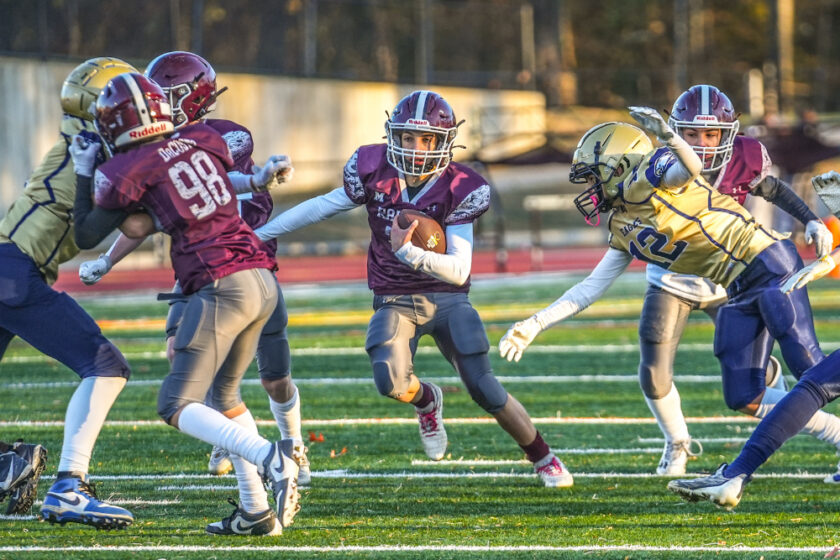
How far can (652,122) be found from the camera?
434 centimetres

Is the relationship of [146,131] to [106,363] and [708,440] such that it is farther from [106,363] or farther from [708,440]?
[708,440]

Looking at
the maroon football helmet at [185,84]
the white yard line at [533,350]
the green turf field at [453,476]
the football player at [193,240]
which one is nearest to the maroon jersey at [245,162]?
the maroon football helmet at [185,84]

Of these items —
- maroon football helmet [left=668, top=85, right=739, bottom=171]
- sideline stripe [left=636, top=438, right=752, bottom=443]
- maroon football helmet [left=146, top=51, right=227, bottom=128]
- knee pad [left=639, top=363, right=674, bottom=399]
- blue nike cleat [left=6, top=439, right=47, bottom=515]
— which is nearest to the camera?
blue nike cleat [left=6, top=439, right=47, bottom=515]

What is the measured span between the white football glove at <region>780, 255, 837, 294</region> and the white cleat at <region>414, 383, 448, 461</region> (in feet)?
5.47

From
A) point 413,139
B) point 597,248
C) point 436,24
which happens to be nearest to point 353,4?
point 436,24

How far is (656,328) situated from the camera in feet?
17.9

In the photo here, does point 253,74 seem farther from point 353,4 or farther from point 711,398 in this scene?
point 711,398

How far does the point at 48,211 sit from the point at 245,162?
3.26 feet

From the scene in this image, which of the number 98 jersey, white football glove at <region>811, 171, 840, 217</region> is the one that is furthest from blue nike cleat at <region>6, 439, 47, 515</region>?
white football glove at <region>811, 171, 840, 217</region>

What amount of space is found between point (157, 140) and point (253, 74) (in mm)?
17778

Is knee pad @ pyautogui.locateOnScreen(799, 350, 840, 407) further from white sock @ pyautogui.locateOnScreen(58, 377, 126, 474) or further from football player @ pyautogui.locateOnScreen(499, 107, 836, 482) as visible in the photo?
white sock @ pyautogui.locateOnScreen(58, 377, 126, 474)

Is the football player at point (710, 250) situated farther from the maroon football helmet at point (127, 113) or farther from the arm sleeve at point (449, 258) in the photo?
the maroon football helmet at point (127, 113)

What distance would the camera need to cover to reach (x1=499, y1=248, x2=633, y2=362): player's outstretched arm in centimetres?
482

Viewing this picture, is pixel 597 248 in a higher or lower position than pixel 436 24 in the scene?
lower
